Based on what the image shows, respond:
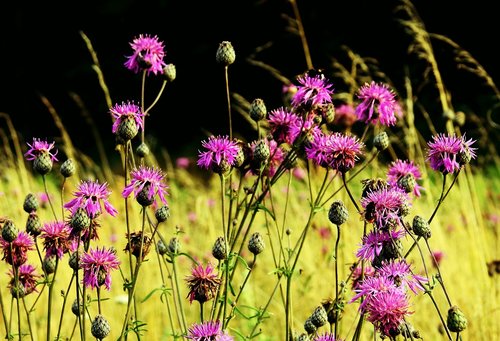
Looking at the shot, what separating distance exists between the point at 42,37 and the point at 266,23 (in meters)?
3.73

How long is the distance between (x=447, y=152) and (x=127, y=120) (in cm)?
63

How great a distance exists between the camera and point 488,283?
2.49 metres

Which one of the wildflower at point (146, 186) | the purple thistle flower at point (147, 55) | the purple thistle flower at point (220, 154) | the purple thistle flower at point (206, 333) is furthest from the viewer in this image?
the purple thistle flower at point (147, 55)

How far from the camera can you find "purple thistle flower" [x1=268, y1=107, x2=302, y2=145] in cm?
168

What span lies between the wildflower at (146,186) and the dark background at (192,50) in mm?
5702

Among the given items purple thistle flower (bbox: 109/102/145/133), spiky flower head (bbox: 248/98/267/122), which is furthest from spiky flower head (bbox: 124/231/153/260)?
spiky flower head (bbox: 248/98/267/122)

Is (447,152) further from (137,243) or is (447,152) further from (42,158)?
(42,158)

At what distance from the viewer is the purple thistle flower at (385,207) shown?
128 cm

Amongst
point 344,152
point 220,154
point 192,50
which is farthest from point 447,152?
point 192,50

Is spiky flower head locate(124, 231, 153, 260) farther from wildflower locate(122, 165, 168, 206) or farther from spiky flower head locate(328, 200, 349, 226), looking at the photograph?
spiky flower head locate(328, 200, 349, 226)

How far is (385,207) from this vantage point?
129 cm

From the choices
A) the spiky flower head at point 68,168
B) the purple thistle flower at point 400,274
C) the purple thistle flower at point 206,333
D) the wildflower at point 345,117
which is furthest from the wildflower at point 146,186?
the wildflower at point 345,117

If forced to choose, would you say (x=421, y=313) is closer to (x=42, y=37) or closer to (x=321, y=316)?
(x=321, y=316)

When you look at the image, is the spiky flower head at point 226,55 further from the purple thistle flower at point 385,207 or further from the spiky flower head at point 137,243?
the purple thistle flower at point 385,207
